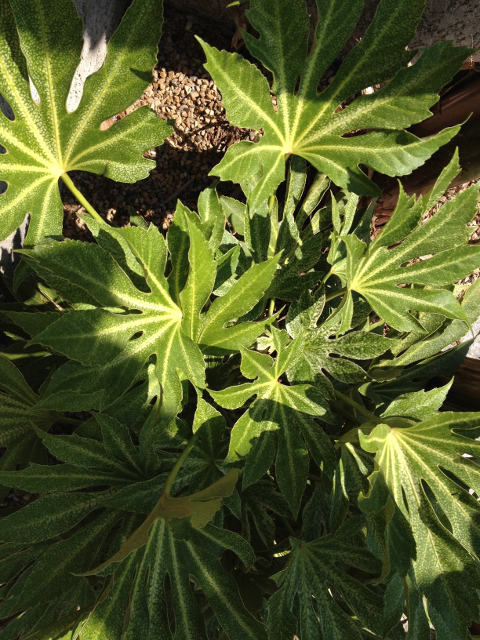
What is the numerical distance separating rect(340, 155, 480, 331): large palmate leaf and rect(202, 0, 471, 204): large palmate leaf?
11 centimetres

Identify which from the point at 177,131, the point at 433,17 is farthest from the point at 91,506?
the point at 433,17

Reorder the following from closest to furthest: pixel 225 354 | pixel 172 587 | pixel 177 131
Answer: pixel 172 587 → pixel 225 354 → pixel 177 131

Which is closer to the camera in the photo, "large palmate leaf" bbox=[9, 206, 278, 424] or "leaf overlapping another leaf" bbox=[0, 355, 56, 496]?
"large palmate leaf" bbox=[9, 206, 278, 424]

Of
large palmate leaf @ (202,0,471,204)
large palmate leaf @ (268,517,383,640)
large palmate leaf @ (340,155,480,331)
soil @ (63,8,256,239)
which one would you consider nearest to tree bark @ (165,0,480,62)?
soil @ (63,8,256,239)

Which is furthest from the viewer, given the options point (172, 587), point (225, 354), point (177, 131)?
point (177, 131)

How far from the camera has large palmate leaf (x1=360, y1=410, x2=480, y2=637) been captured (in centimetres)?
85

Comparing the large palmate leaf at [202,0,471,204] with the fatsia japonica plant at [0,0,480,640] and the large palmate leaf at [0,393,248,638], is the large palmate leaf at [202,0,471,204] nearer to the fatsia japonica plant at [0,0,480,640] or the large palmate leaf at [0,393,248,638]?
the fatsia japonica plant at [0,0,480,640]

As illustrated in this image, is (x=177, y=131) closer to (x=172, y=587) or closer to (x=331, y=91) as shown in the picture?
(x=331, y=91)

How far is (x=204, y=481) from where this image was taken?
38.4 inches

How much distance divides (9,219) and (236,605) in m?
0.80

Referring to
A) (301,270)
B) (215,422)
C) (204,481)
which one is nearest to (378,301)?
(301,270)

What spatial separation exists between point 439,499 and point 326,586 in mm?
290

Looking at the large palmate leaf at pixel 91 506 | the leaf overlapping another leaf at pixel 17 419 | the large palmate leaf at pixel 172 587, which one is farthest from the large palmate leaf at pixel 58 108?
the large palmate leaf at pixel 172 587

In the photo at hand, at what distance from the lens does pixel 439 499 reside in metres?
0.90
